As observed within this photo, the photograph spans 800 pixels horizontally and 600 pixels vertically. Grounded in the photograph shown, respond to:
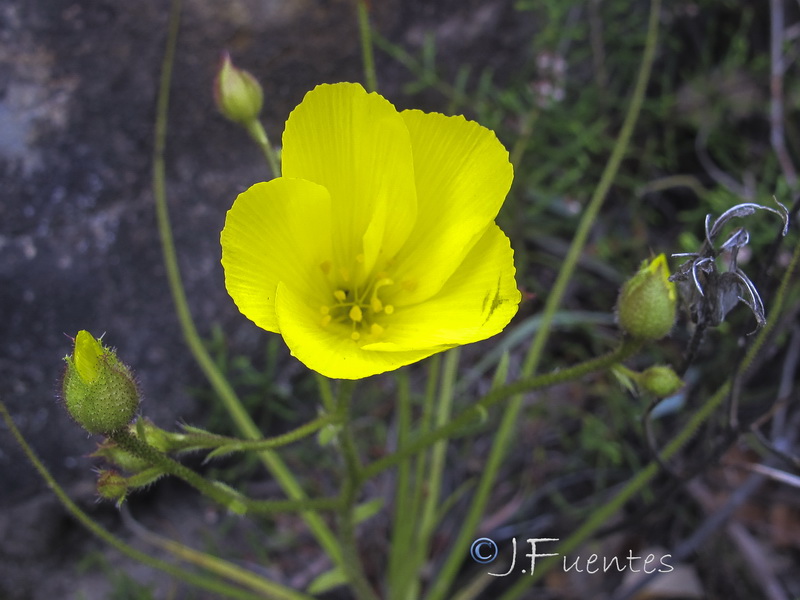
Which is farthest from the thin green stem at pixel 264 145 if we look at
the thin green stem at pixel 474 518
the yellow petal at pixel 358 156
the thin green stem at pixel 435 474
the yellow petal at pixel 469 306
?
the thin green stem at pixel 474 518

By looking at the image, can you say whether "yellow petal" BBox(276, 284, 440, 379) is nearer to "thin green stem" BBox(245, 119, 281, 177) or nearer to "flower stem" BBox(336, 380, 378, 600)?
"flower stem" BBox(336, 380, 378, 600)

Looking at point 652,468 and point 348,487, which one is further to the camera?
point 652,468

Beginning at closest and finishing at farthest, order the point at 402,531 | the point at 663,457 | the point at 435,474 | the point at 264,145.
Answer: the point at 264,145 → the point at 663,457 → the point at 402,531 → the point at 435,474

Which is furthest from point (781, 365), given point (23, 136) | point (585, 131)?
point (23, 136)

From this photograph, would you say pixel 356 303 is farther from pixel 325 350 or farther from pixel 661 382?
pixel 661 382

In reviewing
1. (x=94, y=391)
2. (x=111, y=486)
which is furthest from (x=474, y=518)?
(x=94, y=391)

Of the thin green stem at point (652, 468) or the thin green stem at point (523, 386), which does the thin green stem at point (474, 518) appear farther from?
the thin green stem at point (523, 386)

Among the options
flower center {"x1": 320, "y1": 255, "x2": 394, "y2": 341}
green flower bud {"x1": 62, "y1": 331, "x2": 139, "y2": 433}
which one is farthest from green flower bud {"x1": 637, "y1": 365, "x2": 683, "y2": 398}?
green flower bud {"x1": 62, "y1": 331, "x2": 139, "y2": 433}
